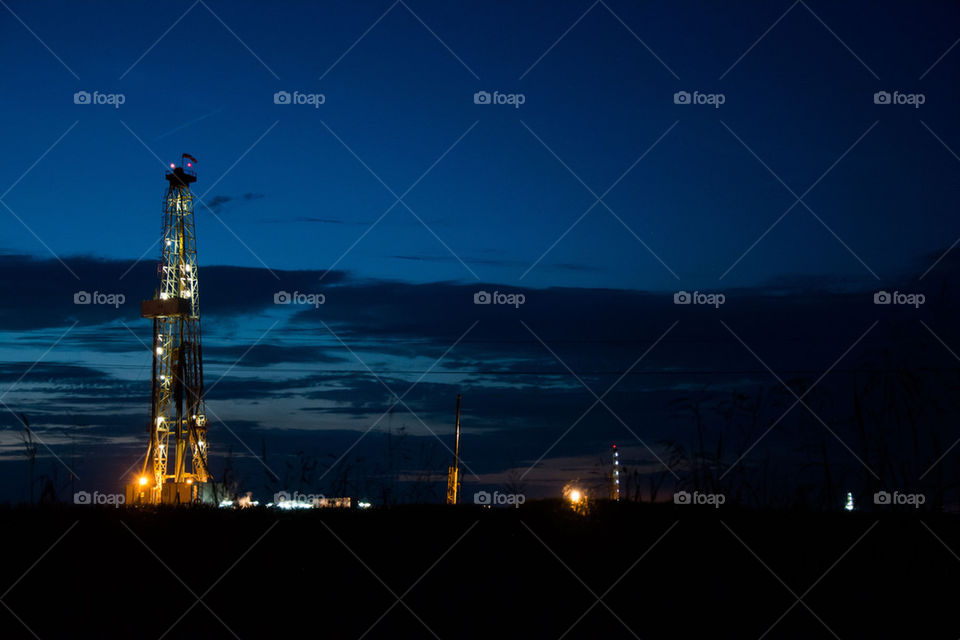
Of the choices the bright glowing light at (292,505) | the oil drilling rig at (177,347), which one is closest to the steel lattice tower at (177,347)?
→ the oil drilling rig at (177,347)

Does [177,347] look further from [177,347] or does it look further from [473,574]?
[473,574]

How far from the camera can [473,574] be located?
654cm

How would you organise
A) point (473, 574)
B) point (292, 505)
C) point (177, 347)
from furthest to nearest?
point (177, 347)
point (292, 505)
point (473, 574)

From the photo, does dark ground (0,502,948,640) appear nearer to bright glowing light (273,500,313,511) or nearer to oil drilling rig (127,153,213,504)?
bright glowing light (273,500,313,511)

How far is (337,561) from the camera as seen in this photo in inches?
262

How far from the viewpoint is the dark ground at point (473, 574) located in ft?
19.3

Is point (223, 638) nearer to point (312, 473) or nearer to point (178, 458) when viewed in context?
point (312, 473)

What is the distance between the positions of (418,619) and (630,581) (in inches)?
62.2

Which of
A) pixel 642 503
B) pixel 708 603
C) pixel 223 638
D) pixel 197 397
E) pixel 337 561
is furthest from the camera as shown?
pixel 197 397

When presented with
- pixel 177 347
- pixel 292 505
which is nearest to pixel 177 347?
pixel 177 347

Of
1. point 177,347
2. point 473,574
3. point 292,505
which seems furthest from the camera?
point 177,347

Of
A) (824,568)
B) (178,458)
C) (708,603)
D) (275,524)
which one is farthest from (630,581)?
(178,458)

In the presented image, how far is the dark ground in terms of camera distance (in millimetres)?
5883

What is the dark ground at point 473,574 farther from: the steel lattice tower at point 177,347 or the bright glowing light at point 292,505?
the steel lattice tower at point 177,347
